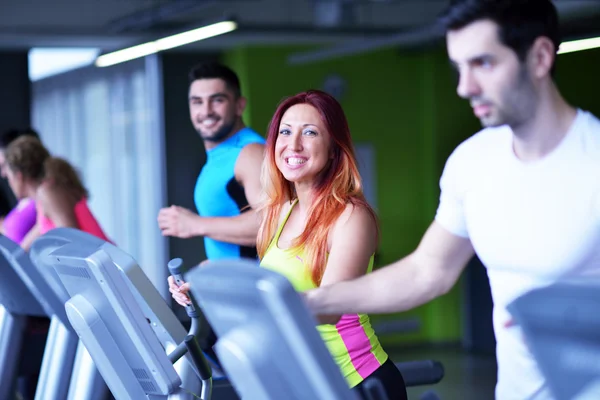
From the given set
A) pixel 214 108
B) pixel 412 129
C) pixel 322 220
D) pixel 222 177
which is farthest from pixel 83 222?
pixel 412 129

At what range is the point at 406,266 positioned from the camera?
1.97 m

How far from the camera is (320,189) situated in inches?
98.9

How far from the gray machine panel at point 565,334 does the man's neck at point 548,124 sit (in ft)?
1.55

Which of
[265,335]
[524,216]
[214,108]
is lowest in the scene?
[265,335]

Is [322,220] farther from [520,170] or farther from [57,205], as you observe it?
[57,205]

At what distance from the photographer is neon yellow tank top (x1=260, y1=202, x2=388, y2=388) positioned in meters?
2.30

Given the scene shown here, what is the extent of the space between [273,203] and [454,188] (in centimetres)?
89

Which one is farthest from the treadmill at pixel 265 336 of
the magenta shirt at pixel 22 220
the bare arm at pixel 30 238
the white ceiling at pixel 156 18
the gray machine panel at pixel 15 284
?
the white ceiling at pixel 156 18

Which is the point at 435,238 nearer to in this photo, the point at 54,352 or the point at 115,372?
the point at 115,372

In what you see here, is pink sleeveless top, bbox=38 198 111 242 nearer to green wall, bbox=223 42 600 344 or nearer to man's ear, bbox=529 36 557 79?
man's ear, bbox=529 36 557 79

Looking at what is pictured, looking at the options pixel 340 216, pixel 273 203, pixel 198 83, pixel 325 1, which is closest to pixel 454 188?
pixel 340 216

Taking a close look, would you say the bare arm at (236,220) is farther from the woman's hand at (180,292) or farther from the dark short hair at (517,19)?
the dark short hair at (517,19)

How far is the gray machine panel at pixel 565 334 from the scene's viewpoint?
4.02ft

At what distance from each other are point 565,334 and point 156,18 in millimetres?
6659
